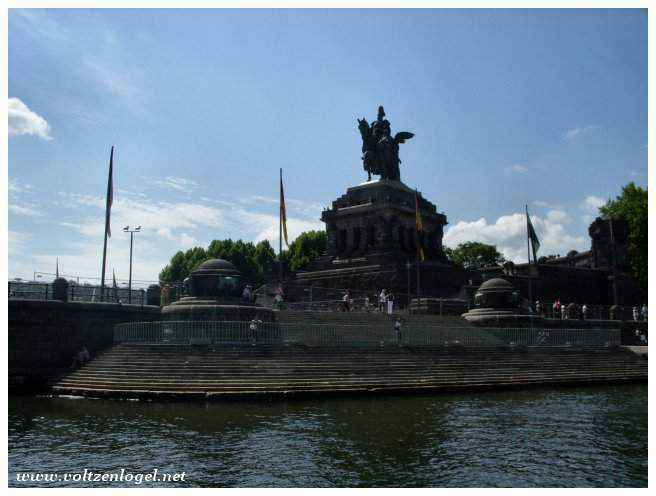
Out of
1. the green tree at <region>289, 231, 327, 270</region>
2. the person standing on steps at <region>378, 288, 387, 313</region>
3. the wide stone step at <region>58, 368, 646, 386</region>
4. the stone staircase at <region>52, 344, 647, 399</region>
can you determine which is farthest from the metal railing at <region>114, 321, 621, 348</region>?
the green tree at <region>289, 231, 327, 270</region>

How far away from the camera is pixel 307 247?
76.2m

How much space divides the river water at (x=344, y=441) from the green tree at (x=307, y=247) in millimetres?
53841

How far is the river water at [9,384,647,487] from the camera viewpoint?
11547 millimetres

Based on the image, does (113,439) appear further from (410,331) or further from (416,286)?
(416,286)

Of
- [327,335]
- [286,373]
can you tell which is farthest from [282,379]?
[327,335]

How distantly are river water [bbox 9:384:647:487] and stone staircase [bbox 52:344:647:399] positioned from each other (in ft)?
2.92

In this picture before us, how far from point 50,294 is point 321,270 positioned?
2161 cm

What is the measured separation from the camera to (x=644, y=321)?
1655 inches

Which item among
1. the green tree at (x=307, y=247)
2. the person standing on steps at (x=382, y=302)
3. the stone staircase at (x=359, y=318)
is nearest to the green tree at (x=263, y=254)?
the green tree at (x=307, y=247)

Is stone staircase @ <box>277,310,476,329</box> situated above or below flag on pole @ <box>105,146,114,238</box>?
below

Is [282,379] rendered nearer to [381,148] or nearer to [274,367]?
[274,367]

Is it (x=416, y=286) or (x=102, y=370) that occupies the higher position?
(x=416, y=286)

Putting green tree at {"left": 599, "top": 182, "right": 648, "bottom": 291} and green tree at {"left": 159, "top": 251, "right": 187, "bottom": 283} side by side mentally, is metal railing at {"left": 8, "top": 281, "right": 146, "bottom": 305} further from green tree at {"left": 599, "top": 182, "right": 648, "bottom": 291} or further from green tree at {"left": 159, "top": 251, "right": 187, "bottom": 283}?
green tree at {"left": 159, "top": 251, "right": 187, "bottom": 283}

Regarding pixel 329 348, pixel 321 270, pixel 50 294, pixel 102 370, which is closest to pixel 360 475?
pixel 329 348
